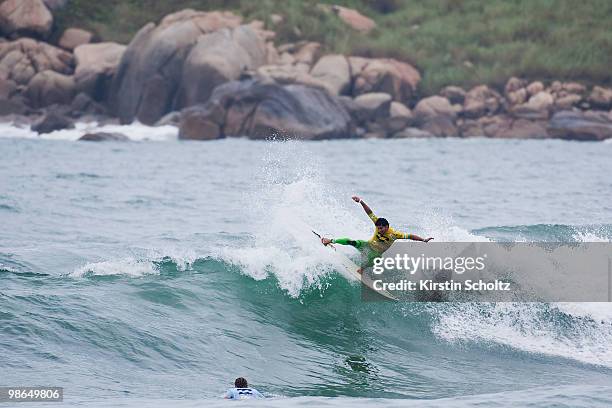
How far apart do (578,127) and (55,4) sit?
135ft

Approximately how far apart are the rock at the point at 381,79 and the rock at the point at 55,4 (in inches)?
963

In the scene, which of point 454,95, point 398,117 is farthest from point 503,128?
point 398,117

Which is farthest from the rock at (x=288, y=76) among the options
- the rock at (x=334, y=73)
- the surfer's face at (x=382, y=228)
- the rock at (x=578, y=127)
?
the surfer's face at (x=382, y=228)

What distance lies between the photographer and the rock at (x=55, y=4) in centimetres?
7569

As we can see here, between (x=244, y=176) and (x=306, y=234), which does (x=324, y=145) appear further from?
(x=306, y=234)

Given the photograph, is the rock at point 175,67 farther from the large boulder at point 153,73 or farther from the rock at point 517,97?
the rock at point 517,97

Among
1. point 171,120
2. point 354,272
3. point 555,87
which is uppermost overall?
Answer: point 555,87

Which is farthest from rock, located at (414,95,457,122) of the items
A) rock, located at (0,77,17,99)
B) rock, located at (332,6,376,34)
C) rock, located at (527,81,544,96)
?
rock, located at (0,77,17,99)

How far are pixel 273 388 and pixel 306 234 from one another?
5955 millimetres

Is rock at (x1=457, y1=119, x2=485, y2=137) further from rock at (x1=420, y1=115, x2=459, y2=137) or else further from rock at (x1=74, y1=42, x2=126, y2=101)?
rock at (x1=74, y1=42, x2=126, y2=101)

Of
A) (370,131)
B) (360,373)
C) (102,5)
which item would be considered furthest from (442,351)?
(102,5)

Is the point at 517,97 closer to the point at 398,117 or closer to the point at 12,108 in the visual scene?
the point at 398,117

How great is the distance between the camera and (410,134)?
201 feet

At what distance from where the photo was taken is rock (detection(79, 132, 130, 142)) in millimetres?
55794
